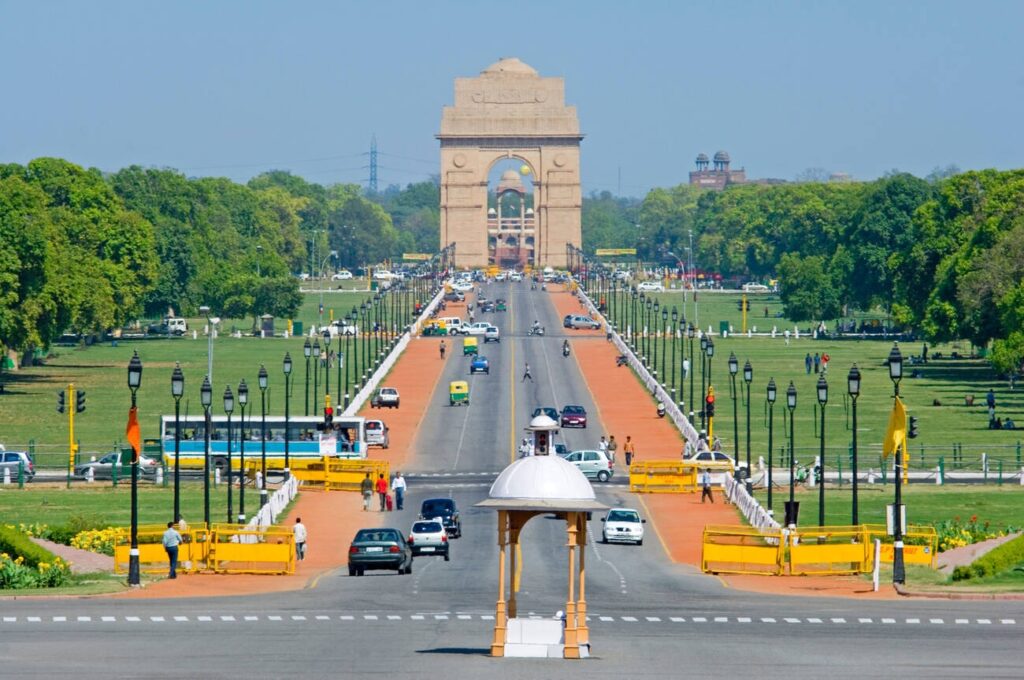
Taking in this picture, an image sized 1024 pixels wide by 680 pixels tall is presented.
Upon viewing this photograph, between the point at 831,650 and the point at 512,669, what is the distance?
17.1 ft

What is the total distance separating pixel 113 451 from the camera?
7756cm

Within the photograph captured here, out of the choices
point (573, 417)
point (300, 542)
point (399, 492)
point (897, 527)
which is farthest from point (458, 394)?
point (897, 527)

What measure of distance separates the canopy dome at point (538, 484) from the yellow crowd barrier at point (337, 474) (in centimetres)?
4121

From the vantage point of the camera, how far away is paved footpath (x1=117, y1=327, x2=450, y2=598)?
43531mm

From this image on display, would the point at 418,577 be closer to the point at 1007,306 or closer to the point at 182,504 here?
the point at 182,504

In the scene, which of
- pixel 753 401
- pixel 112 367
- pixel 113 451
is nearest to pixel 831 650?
pixel 113 451

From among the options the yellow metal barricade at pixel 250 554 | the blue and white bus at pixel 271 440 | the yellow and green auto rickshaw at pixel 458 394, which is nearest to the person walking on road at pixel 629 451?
the blue and white bus at pixel 271 440

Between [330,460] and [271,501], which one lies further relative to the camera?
[330,460]

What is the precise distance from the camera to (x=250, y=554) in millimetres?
48469

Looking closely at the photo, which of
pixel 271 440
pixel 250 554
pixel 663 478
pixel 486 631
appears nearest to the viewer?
pixel 486 631

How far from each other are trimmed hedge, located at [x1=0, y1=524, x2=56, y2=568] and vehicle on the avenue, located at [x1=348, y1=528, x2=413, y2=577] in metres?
6.39

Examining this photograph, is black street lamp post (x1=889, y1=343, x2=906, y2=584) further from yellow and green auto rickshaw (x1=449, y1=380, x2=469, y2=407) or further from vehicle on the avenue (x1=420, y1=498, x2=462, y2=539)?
yellow and green auto rickshaw (x1=449, y1=380, x2=469, y2=407)

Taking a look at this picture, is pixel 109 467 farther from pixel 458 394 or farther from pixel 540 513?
pixel 540 513

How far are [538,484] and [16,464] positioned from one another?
4429cm
